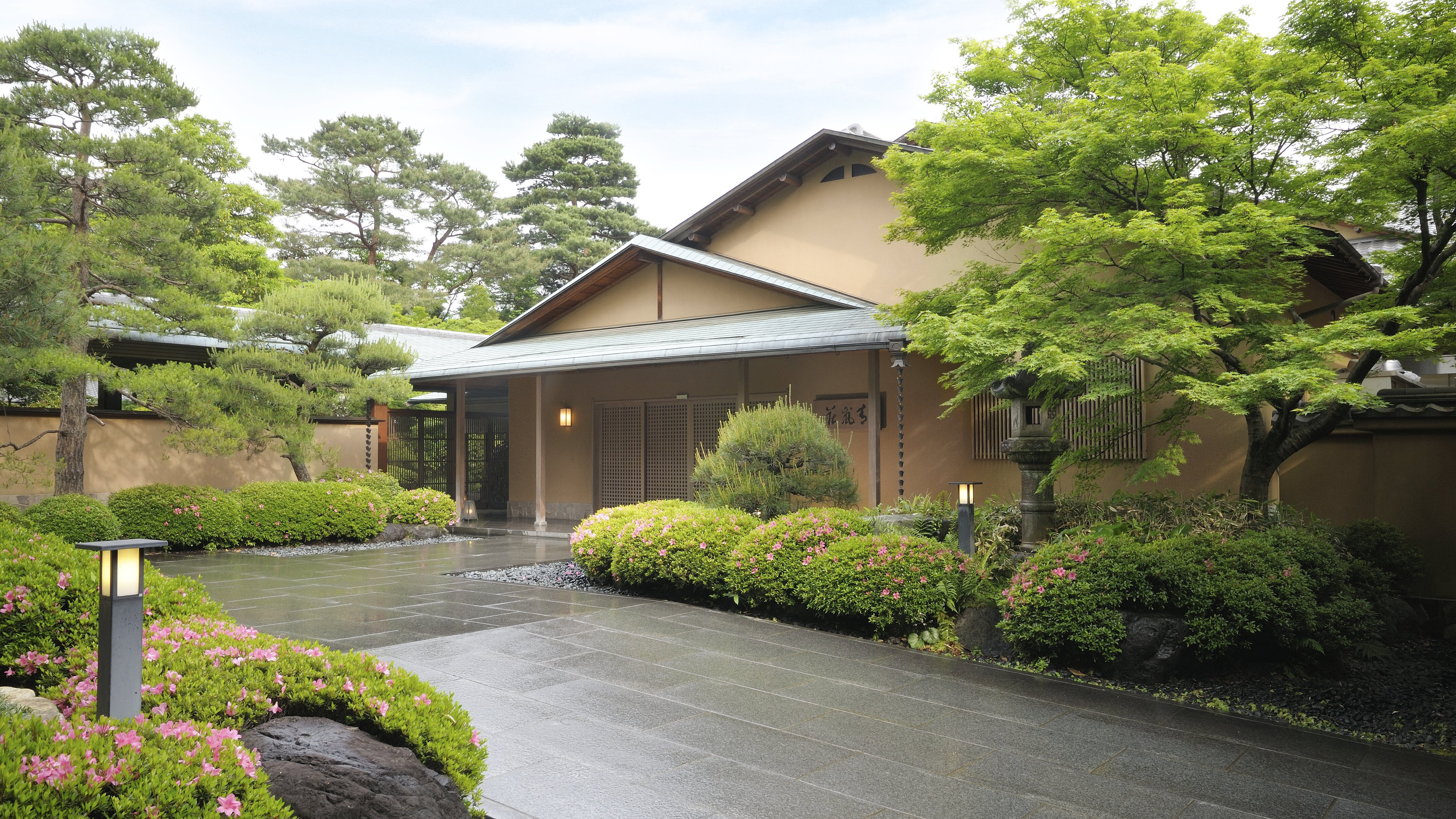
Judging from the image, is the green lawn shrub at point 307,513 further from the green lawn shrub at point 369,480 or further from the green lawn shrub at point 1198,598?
the green lawn shrub at point 1198,598

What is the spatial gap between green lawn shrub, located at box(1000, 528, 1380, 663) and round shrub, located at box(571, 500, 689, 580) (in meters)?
3.89

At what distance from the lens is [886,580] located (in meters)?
6.50

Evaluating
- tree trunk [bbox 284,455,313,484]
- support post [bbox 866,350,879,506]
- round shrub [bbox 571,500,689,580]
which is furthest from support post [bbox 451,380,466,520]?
support post [bbox 866,350,879,506]

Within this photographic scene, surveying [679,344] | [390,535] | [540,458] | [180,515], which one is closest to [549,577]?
[679,344]

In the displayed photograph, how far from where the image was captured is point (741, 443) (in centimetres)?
895

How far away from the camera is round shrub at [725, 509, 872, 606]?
23.0 ft

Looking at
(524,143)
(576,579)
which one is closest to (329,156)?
(524,143)

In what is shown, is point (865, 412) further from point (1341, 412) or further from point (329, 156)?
point (329, 156)

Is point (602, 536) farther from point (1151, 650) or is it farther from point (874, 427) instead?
point (1151, 650)

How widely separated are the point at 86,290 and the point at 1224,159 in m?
12.7

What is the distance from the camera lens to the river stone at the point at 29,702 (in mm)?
3084

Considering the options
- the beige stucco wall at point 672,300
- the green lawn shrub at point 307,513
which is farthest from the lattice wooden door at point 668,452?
the green lawn shrub at point 307,513

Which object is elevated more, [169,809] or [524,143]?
[524,143]

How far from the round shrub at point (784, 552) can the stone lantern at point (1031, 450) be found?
1.40 m
